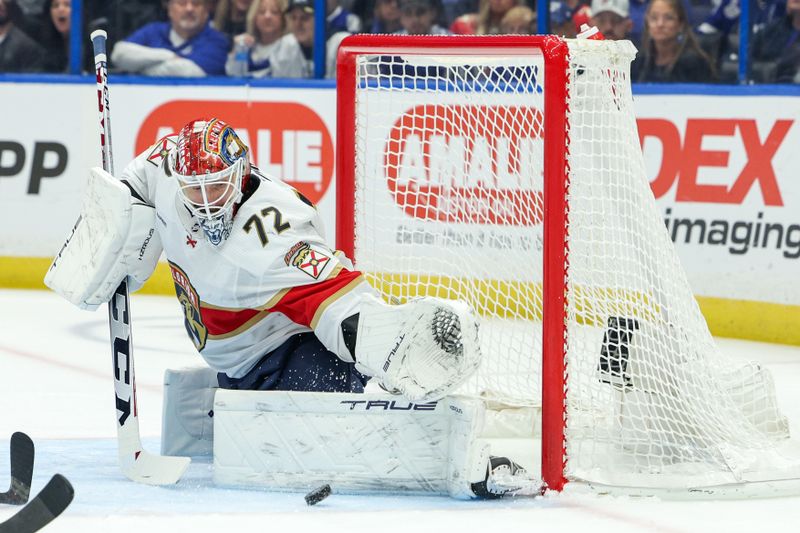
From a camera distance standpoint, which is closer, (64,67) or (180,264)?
(180,264)

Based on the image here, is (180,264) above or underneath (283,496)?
above

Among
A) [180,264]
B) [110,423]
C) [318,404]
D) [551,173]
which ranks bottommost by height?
[110,423]

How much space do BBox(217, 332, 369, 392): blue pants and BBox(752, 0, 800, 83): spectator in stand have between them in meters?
2.94

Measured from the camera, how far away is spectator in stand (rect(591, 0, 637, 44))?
597cm

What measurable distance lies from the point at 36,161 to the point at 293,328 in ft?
12.6

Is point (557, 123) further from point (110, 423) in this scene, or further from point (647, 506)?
point (110, 423)

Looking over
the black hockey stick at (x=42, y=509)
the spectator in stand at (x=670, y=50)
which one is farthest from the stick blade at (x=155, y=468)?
the spectator in stand at (x=670, y=50)

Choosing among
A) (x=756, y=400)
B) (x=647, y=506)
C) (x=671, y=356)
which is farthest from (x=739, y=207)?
(x=647, y=506)

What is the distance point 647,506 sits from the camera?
308cm

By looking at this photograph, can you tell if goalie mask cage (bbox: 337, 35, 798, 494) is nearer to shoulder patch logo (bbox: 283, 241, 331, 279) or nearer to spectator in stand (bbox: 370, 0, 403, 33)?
shoulder patch logo (bbox: 283, 241, 331, 279)

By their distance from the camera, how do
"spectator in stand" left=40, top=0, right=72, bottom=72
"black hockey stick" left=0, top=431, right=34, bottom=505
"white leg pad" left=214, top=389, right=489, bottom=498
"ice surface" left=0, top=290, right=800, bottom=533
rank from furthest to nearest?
"spectator in stand" left=40, top=0, right=72, bottom=72 < "white leg pad" left=214, top=389, right=489, bottom=498 < "black hockey stick" left=0, top=431, right=34, bottom=505 < "ice surface" left=0, top=290, right=800, bottom=533

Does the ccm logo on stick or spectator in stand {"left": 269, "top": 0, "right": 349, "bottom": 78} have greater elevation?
spectator in stand {"left": 269, "top": 0, "right": 349, "bottom": 78}

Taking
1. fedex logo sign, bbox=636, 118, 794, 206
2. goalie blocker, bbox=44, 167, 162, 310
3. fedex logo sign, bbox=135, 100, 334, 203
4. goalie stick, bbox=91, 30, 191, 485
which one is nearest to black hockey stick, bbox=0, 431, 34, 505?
goalie stick, bbox=91, 30, 191, 485

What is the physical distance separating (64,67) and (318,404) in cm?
423
